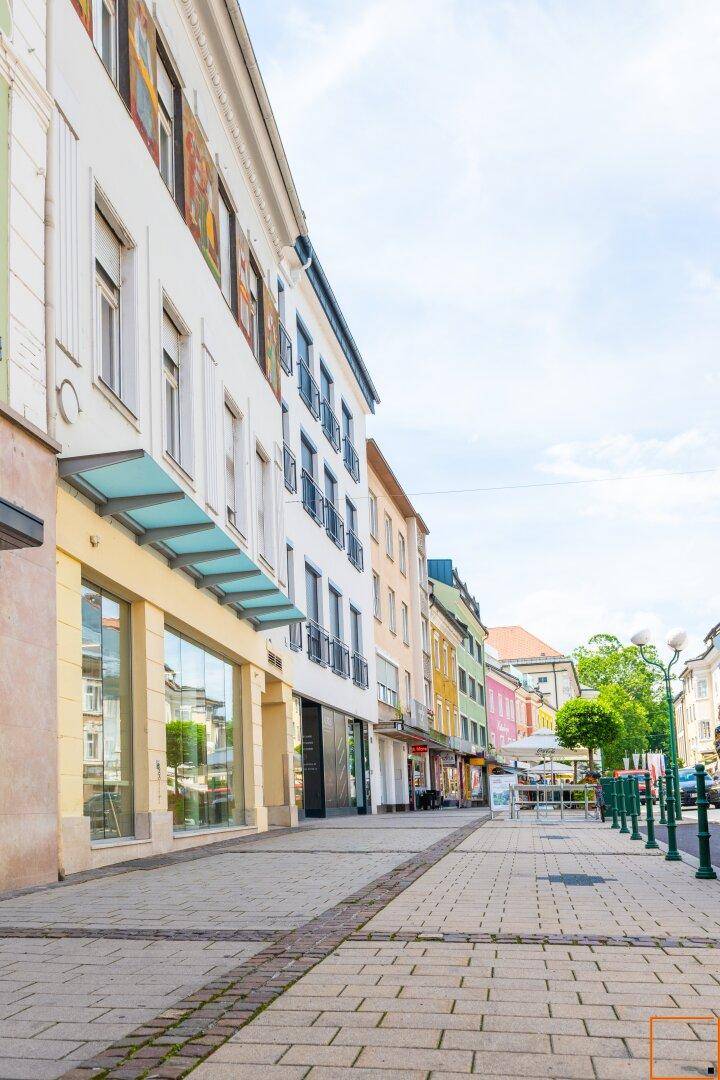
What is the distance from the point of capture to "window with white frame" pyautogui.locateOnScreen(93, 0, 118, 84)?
44.4ft

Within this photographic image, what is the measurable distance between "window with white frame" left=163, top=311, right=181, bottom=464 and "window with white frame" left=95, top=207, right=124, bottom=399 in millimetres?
1884

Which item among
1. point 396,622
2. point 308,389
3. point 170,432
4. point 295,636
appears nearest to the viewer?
point 170,432

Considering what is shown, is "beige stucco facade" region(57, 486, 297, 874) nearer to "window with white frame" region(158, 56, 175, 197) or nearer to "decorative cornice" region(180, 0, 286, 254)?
"window with white frame" region(158, 56, 175, 197)

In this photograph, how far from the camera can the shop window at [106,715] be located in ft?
39.0

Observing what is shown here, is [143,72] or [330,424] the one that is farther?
[330,424]

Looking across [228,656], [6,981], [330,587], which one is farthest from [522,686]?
[6,981]

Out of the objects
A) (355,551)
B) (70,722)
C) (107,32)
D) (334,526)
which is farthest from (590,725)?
(70,722)

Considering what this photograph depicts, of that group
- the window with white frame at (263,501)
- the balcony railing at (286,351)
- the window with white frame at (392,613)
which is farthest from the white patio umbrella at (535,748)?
the balcony railing at (286,351)

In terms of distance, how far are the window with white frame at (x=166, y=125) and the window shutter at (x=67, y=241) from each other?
4.22 m

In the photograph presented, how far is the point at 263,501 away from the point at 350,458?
536 inches

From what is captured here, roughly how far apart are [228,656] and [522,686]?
7362 cm

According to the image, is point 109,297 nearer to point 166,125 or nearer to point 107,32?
point 107,32

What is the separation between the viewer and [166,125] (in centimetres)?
1669

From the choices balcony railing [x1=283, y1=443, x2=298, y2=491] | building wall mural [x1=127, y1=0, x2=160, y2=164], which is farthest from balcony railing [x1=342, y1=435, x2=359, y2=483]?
building wall mural [x1=127, y1=0, x2=160, y2=164]
